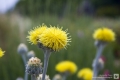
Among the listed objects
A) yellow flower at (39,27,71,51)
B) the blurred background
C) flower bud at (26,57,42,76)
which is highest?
the blurred background

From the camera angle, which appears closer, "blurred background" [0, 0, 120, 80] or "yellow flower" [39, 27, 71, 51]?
"yellow flower" [39, 27, 71, 51]

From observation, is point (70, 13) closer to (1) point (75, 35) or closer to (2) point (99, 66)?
(1) point (75, 35)

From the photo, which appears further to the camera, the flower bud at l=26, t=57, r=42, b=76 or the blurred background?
the blurred background

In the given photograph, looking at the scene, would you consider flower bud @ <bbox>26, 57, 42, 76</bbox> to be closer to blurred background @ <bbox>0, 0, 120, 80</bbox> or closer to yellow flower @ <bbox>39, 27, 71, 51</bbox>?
yellow flower @ <bbox>39, 27, 71, 51</bbox>

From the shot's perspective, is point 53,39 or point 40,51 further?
point 40,51

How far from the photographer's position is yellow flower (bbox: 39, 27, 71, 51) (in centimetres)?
157

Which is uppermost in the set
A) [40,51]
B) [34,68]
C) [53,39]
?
[40,51]

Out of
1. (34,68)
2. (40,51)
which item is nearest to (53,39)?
(34,68)

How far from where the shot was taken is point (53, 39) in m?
1.61

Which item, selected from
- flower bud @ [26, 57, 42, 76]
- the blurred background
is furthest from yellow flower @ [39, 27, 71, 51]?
the blurred background

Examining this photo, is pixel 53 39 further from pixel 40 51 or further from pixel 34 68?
pixel 40 51

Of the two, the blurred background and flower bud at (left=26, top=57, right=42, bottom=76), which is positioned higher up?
the blurred background

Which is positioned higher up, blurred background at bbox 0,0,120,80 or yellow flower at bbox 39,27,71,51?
blurred background at bbox 0,0,120,80

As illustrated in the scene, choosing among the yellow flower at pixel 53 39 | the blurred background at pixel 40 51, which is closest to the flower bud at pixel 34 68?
the yellow flower at pixel 53 39
